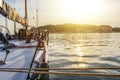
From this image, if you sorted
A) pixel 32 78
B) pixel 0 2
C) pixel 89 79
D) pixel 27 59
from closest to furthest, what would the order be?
pixel 32 78, pixel 0 2, pixel 27 59, pixel 89 79

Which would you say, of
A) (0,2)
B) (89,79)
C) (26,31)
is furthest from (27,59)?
(26,31)

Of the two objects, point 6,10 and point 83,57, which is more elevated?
point 6,10

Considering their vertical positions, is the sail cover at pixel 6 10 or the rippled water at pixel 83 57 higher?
the sail cover at pixel 6 10

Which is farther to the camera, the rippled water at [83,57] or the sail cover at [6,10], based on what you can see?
the rippled water at [83,57]

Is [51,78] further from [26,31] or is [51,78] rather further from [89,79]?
[26,31]

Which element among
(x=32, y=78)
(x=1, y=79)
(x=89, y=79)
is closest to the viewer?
(x=1, y=79)

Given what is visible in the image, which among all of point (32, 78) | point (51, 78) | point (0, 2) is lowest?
point (51, 78)

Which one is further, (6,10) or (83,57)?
(83,57)

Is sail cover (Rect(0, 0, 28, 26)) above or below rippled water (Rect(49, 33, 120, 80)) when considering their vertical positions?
above

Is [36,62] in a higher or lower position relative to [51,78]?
higher

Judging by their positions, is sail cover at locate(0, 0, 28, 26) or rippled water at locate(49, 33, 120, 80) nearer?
sail cover at locate(0, 0, 28, 26)

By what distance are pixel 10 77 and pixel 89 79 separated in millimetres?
7045

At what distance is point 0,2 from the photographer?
33.2 ft

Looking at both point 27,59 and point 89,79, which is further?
point 89,79
